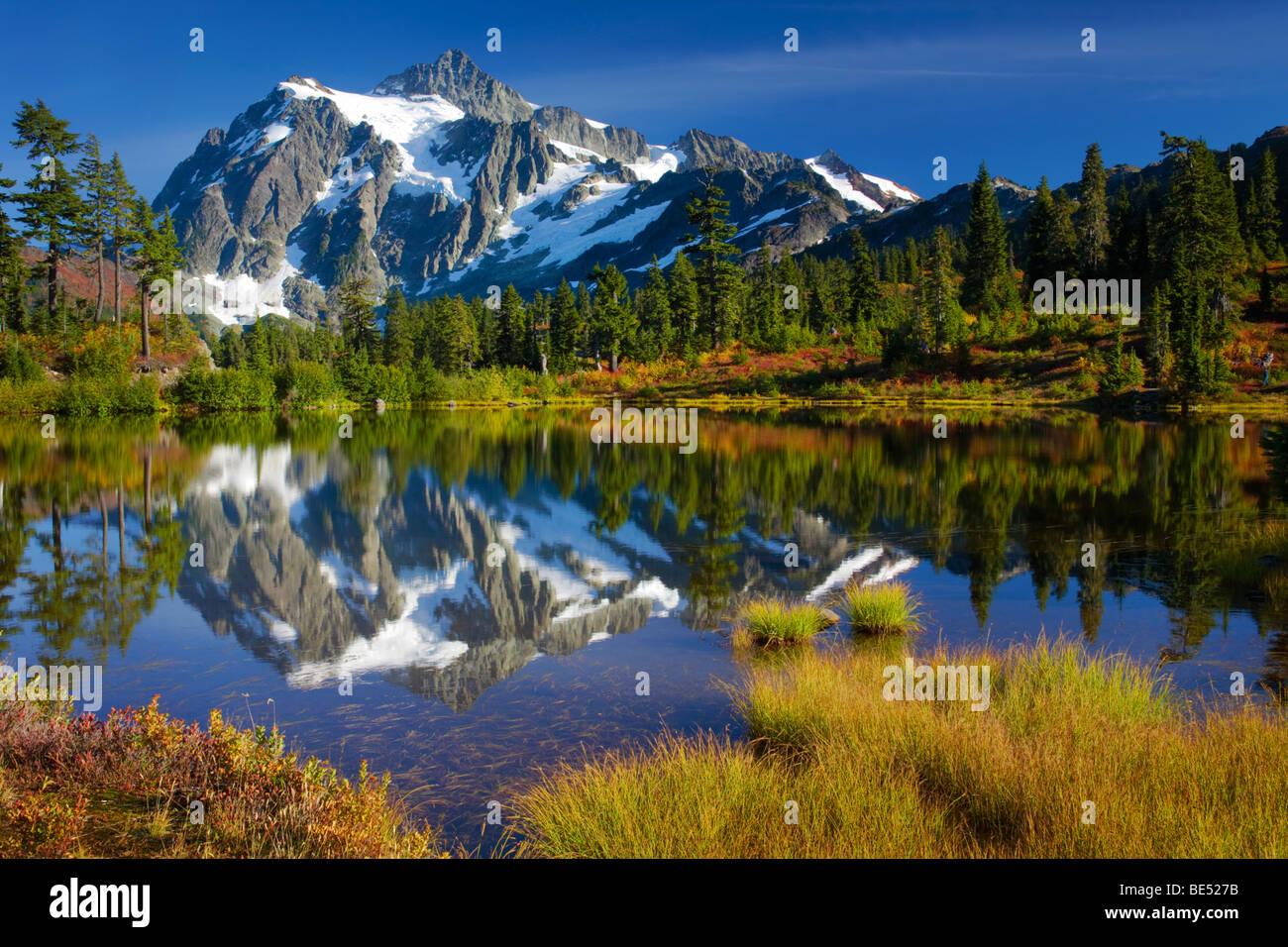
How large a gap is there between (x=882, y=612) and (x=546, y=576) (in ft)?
19.1

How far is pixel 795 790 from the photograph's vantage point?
5238 millimetres

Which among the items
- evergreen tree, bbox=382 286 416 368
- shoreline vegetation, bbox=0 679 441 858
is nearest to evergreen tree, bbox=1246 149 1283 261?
evergreen tree, bbox=382 286 416 368

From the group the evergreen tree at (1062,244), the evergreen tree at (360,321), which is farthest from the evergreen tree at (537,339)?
the evergreen tree at (1062,244)

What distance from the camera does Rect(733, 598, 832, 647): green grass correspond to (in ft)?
32.4

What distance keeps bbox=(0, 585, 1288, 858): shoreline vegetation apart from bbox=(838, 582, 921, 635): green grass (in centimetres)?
314

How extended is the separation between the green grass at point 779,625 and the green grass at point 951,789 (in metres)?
3.03

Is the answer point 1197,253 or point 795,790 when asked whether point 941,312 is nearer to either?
point 1197,253

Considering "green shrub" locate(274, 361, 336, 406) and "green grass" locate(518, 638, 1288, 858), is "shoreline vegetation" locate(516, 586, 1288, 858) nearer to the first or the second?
"green grass" locate(518, 638, 1288, 858)

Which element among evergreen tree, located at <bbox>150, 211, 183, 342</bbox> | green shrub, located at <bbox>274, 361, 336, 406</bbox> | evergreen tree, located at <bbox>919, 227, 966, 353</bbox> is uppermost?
evergreen tree, located at <bbox>150, 211, 183, 342</bbox>

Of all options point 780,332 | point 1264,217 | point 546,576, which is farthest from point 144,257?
point 1264,217

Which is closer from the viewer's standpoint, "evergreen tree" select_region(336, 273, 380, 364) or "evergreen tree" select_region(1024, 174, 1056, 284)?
"evergreen tree" select_region(1024, 174, 1056, 284)

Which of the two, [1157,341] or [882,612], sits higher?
[1157,341]

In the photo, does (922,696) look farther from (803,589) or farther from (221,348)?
(221,348)
